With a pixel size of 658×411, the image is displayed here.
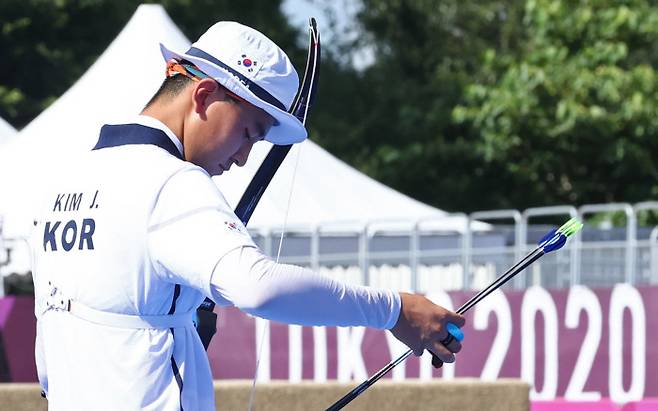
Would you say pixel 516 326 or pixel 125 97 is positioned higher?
pixel 125 97

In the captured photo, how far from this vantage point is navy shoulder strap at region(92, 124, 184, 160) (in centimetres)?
293

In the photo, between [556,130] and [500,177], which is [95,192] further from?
[500,177]

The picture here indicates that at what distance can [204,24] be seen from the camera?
30.8 meters

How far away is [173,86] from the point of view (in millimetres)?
3010

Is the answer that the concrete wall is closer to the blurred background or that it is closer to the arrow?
the blurred background

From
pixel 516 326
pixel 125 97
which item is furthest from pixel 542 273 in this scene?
pixel 125 97

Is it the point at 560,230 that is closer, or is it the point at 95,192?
the point at 95,192

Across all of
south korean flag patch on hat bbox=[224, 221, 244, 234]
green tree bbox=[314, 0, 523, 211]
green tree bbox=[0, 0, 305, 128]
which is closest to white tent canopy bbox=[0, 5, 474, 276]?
south korean flag patch on hat bbox=[224, 221, 244, 234]

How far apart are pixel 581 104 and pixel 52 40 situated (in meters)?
11.1

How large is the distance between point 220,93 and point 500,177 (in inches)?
974

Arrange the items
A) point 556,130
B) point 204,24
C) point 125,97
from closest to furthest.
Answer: point 125,97 < point 556,130 < point 204,24

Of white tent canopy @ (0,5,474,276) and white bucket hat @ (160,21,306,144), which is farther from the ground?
white tent canopy @ (0,5,474,276)

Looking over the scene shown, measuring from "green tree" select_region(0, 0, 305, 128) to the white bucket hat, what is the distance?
77.0ft

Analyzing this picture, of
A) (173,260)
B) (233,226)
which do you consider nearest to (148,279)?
(173,260)
